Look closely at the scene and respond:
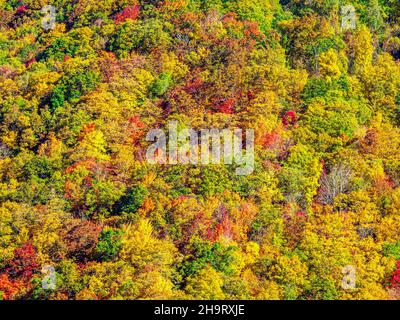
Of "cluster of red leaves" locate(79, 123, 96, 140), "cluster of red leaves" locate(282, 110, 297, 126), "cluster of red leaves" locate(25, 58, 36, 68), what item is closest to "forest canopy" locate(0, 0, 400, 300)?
"cluster of red leaves" locate(282, 110, 297, 126)

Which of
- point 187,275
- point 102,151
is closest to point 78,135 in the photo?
point 102,151

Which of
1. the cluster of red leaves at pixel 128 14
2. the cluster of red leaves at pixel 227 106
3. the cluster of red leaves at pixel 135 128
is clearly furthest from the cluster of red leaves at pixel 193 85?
the cluster of red leaves at pixel 128 14

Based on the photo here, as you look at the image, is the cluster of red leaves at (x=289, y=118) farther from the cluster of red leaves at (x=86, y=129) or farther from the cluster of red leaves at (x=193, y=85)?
the cluster of red leaves at (x=86, y=129)

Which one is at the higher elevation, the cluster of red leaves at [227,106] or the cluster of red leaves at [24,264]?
the cluster of red leaves at [227,106]

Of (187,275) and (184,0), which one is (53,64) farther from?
A: (187,275)

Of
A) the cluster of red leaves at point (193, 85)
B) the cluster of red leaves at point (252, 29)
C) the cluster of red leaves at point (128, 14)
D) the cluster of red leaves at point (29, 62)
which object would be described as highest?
the cluster of red leaves at point (128, 14)

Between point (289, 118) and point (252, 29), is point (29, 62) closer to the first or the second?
point (252, 29)

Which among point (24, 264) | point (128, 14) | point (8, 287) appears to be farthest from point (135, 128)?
point (8, 287)
